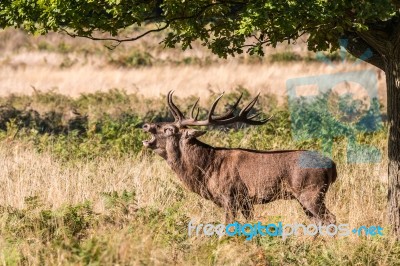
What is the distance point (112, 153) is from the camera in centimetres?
1468

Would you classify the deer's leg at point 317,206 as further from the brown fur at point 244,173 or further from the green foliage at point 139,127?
the green foliage at point 139,127

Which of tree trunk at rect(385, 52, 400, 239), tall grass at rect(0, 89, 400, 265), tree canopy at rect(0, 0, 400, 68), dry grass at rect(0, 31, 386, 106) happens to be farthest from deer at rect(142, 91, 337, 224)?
dry grass at rect(0, 31, 386, 106)

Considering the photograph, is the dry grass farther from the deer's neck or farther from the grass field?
the deer's neck

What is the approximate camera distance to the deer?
10.2 metres

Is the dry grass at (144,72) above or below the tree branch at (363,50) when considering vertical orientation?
below

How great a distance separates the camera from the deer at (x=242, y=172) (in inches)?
401

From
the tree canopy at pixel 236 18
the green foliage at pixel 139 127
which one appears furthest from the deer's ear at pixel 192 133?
the green foliage at pixel 139 127

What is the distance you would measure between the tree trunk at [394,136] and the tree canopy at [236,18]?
0.29 meters

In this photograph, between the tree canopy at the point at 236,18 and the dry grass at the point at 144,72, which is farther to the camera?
the dry grass at the point at 144,72

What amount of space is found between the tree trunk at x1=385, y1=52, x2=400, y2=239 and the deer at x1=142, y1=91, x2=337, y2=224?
70 centimetres

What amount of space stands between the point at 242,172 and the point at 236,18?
1965 millimetres

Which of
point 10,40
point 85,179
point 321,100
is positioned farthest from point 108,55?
point 85,179

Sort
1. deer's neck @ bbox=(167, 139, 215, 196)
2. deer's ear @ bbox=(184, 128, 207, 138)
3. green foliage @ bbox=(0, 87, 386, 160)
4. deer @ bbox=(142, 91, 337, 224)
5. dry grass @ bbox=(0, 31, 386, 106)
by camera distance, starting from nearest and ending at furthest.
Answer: deer @ bbox=(142, 91, 337, 224) < deer's neck @ bbox=(167, 139, 215, 196) < deer's ear @ bbox=(184, 128, 207, 138) < green foliage @ bbox=(0, 87, 386, 160) < dry grass @ bbox=(0, 31, 386, 106)

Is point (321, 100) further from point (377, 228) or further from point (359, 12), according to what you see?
point (359, 12)
